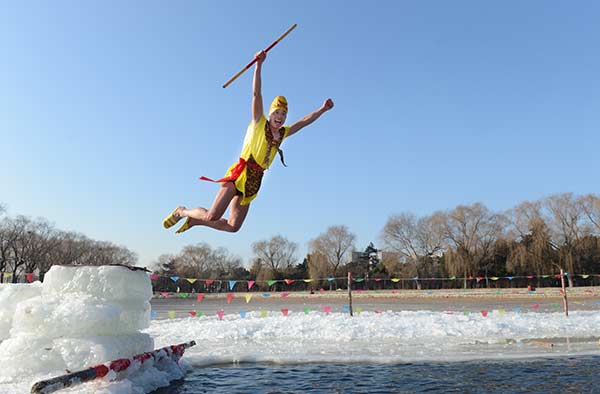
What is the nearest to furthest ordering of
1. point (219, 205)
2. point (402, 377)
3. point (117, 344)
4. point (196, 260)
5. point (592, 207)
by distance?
point (219, 205) → point (117, 344) → point (402, 377) → point (592, 207) → point (196, 260)

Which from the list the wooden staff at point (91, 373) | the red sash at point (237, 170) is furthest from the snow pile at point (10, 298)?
the red sash at point (237, 170)

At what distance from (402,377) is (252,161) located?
12.9ft

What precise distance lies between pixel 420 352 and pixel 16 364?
688cm

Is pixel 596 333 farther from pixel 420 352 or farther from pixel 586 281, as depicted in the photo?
pixel 586 281

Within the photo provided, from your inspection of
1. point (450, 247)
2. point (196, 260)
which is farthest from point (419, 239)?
point (196, 260)

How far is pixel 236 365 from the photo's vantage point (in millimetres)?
8398

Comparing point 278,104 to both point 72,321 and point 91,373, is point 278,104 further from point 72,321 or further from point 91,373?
point 72,321

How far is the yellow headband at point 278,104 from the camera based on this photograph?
5586 mm

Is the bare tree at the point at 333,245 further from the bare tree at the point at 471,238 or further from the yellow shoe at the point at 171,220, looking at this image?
the yellow shoe at the point at 171,220

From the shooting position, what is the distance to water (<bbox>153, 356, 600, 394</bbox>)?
242 inches

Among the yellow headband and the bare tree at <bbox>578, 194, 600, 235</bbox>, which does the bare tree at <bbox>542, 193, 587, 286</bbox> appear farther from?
the yellow headband

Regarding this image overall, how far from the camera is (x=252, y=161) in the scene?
5.46 m

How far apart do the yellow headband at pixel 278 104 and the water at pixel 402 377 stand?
3600 mm

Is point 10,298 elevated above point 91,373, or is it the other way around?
point 10,298
